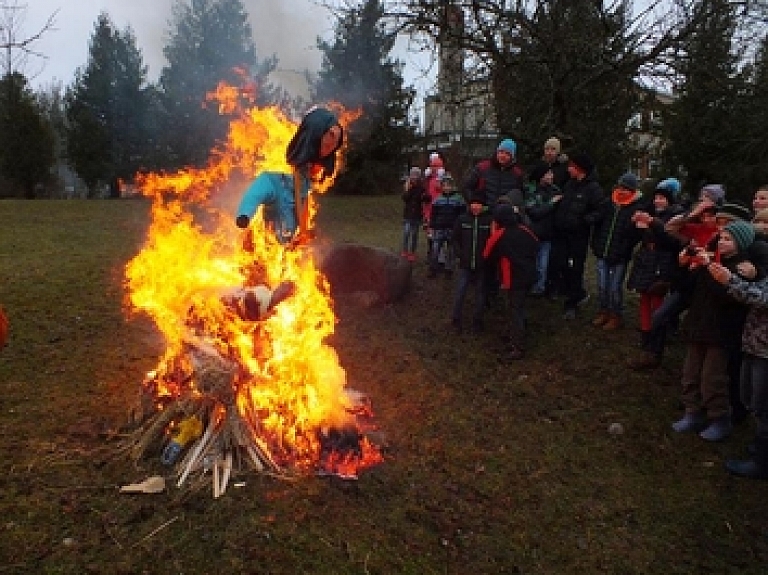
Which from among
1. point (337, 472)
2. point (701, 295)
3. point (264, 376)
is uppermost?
point (701, 295)

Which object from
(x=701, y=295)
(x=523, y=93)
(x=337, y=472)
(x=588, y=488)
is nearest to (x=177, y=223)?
(x=337, y=472)

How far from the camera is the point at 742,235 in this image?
15.4 feet

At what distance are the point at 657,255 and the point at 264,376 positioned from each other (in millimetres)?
4141

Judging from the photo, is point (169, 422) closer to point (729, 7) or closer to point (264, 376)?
point (264, 376)

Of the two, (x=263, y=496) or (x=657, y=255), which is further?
(x=657, y=255)

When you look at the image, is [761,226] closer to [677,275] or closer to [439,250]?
[677,275]

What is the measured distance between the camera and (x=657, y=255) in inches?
242

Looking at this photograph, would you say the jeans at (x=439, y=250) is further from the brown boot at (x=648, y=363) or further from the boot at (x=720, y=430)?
the boot at (x=720, y=430)

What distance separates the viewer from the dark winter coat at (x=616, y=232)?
269 inches

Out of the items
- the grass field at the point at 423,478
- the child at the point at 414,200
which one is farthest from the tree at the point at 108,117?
the grass field at the point at 423,478

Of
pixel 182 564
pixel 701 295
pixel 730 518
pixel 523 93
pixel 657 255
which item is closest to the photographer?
pixel 182 564

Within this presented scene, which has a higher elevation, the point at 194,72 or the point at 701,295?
the point at 194,72

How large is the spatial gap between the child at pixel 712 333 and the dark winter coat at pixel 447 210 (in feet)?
14.1

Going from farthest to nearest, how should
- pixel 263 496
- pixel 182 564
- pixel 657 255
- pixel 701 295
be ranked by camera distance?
1. pixel 657 255
2. pixel 701 295
3. pixel 263 496
4. pixel 182 564
